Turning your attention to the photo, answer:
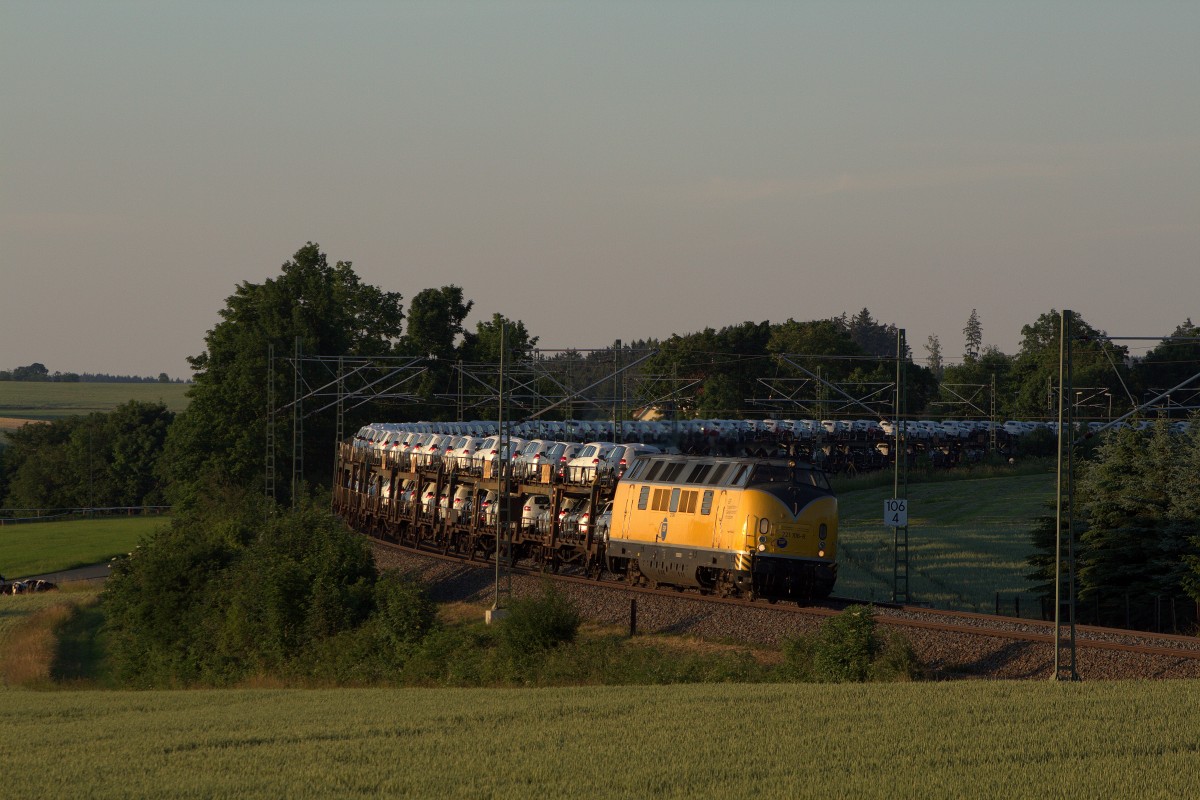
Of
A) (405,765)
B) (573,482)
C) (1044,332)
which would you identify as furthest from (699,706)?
(1044,332)

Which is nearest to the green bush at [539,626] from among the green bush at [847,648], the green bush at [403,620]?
the green bush at [403,620]

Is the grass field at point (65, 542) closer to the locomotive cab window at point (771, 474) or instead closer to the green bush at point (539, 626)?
the green bush at point (539, 626)

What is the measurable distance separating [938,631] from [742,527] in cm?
603

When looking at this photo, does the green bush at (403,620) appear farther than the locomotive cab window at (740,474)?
Yes

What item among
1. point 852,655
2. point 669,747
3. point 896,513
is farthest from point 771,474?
point 669,747

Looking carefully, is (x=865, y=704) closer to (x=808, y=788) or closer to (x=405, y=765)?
(x=808, y=788)

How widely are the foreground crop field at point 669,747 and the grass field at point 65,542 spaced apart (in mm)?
64031

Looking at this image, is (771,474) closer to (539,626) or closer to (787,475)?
(787,475)

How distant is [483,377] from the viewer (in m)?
101

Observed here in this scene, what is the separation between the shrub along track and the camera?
25.4 m

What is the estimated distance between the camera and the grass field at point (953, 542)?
4497cm

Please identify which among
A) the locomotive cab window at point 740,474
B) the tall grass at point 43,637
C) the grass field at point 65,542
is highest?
the locomotive cab window at point 740,474

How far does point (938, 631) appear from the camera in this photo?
94.2 feet

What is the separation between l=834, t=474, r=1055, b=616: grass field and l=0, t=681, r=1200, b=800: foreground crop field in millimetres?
17714
